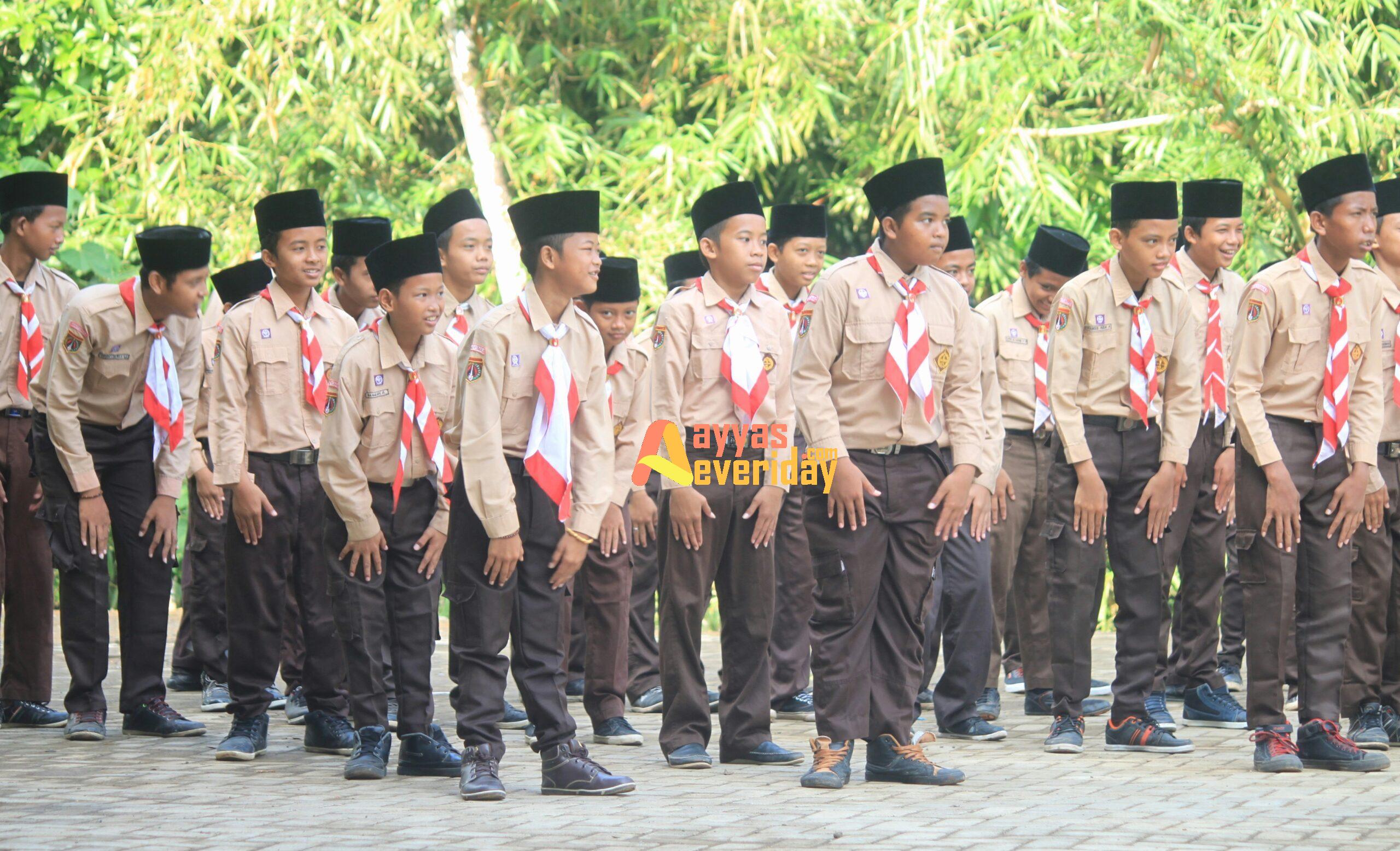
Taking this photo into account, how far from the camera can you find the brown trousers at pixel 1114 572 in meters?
7.49

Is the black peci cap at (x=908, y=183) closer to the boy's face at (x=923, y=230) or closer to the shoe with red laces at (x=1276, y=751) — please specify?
the boy's face at (x=923, y=230)

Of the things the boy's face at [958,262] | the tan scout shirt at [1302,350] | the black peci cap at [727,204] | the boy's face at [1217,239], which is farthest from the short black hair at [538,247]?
the boy's face at [1217,239]

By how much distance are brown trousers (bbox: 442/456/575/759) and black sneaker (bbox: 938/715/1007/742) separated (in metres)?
2.22

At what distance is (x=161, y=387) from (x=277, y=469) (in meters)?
0.65

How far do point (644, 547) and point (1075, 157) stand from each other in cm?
680

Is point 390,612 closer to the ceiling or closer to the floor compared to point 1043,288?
closer to the floor

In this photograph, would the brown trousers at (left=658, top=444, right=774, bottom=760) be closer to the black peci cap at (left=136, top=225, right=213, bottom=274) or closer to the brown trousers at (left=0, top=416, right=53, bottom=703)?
the black peci cap at (left=136, top=225, right=213, bottom=274)

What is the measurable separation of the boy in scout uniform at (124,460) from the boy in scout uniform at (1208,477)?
177 inches

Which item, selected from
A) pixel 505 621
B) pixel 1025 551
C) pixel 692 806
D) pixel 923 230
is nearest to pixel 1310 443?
pixel 923 230

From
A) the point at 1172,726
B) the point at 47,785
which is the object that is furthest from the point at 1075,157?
the point at 47,785

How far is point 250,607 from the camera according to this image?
7.50 m

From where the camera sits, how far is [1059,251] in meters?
9.09

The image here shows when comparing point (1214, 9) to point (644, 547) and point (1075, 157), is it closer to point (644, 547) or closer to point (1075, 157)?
point (1075, 157)

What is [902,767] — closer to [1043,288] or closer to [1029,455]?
[1029,455]
